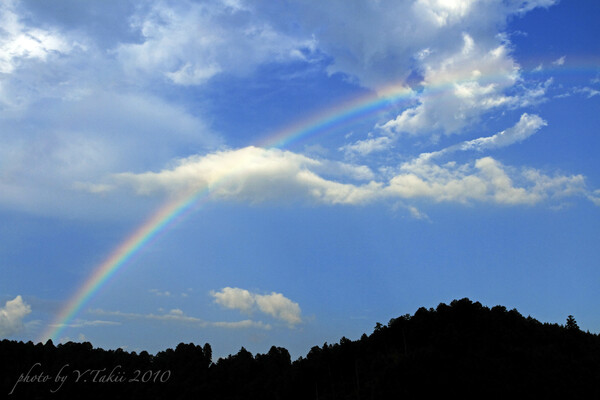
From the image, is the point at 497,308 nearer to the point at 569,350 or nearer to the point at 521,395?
the point at 569,350

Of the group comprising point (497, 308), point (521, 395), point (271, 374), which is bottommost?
point (521, 395)

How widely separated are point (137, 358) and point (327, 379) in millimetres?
85785

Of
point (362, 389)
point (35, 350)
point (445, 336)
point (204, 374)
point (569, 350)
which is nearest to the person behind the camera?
point (362, 389)

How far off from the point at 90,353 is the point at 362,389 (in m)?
117

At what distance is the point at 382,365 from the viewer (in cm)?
12581

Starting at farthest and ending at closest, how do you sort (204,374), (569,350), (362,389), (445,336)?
(204,374) < (445,336) < (569,350) < (362,389)

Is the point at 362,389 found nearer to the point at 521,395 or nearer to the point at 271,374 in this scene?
the point at 521,395

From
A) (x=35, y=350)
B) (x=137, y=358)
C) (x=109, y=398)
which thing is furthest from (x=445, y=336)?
(x=35, y=350)

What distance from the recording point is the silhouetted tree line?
94444 mm

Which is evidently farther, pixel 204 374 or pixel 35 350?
pixel 35 350

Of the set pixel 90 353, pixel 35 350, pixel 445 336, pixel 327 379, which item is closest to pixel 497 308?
pixel 445 336

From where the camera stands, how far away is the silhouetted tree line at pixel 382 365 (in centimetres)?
9444

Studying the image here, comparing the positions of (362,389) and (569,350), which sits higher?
(569,350)

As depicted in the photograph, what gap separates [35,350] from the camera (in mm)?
176000
